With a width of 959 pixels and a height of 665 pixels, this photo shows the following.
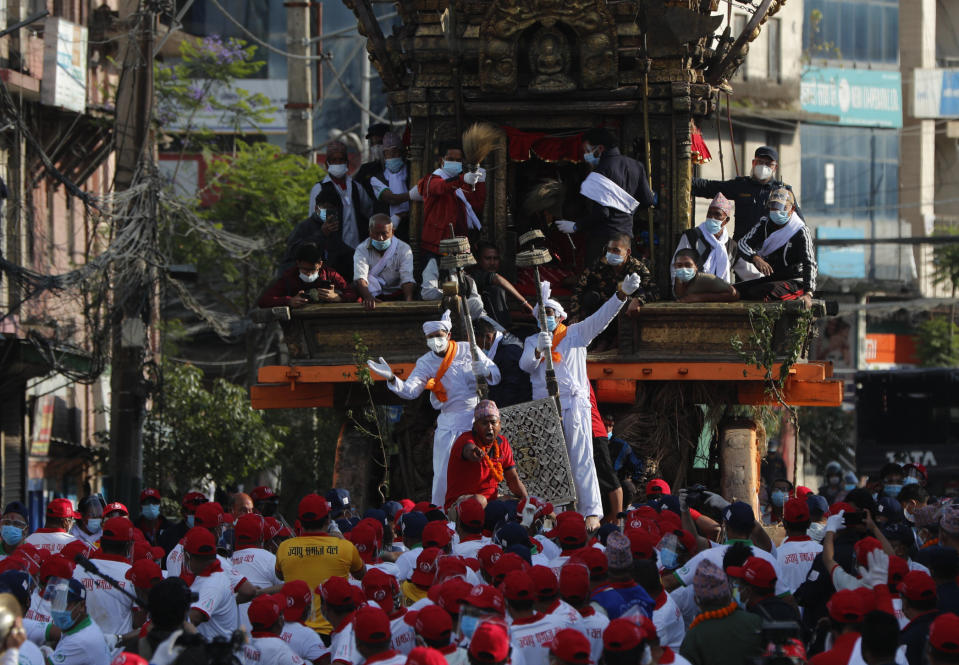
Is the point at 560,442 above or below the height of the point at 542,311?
below

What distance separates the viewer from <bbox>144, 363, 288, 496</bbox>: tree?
80.6 feet

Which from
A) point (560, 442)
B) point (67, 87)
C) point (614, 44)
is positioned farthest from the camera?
point (67, 87)

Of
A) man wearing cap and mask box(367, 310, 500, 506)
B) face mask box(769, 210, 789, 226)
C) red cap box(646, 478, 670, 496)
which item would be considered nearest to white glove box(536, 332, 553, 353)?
man wearing cap and mask box(367, 310, 500, 506)

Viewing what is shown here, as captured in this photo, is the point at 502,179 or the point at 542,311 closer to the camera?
the point at 542,311

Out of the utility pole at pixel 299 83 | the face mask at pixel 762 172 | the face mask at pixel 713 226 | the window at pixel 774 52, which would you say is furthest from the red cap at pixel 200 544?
the window at pixel 774 52

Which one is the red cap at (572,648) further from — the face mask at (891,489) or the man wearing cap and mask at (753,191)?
the man wearing cap and mask at (753,191)

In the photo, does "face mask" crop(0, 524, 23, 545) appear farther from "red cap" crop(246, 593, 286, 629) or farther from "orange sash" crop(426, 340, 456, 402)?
"red cap" crop(246, 593, 286, 629)

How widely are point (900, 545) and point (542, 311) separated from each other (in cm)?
475

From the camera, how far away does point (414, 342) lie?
15680 millimetres

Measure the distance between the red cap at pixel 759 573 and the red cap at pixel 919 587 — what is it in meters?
0.68

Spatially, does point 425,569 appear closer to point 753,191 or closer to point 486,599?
point 486,599

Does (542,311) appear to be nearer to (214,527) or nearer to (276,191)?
(214,527)

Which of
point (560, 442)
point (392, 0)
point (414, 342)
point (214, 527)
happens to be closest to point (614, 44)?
point (392, 0)

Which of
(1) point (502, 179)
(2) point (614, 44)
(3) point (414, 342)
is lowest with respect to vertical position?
(3) point (414, 342)
